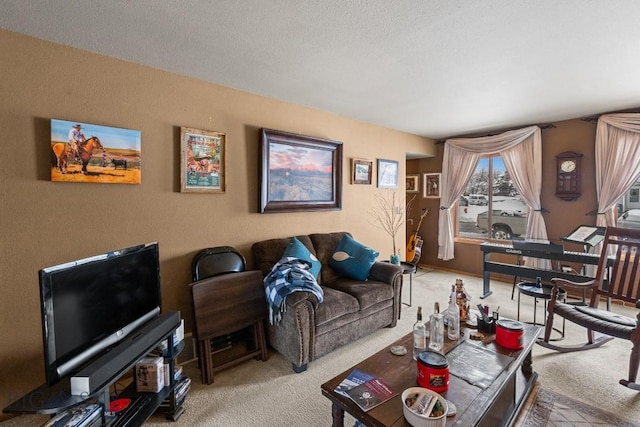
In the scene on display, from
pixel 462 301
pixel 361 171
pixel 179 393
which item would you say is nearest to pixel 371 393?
pixel 462 301

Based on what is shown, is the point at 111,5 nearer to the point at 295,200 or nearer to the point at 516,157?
the point at 295,200

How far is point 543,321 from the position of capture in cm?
320

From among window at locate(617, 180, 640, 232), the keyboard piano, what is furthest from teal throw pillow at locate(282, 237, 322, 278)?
window at locate(617, 180, 640, 232)

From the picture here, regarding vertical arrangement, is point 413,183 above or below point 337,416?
above

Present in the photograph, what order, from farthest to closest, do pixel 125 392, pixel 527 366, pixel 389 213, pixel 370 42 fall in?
pixel 389 213 → pixel 527 366 → pixel 370 42 → pixel 125 392

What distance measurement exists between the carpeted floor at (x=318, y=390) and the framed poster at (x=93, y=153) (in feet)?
5.45

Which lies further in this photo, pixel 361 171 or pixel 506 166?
pixel 506 166

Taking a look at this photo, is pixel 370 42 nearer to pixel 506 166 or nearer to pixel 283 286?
pixel 283 286

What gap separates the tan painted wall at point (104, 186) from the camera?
6.08ft

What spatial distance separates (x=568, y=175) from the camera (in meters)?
4.12

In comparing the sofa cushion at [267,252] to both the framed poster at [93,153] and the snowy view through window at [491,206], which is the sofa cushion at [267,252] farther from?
the snowy view through window at [491,206]

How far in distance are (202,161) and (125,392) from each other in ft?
6.11

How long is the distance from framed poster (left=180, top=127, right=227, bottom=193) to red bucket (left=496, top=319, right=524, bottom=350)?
8.50ft

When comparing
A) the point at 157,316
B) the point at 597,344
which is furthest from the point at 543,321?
the point at 157,316
